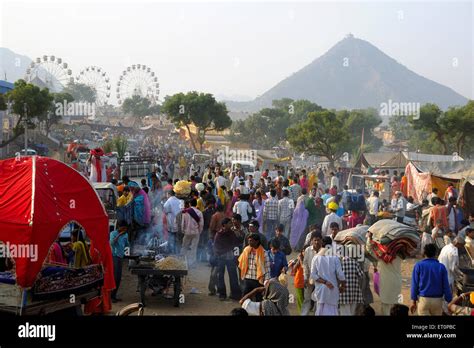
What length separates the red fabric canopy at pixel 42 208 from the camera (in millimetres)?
7039

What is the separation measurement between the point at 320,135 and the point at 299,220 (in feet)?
105

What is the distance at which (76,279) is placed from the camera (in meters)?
7.59

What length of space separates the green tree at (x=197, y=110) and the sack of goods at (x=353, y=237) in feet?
130

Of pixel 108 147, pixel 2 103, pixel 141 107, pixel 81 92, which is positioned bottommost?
pixel 108 147

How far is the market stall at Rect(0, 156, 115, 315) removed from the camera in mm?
7000

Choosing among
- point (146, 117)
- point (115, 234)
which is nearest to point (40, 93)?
point (115, 234)

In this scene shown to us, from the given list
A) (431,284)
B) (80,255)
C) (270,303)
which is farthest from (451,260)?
(80,255)

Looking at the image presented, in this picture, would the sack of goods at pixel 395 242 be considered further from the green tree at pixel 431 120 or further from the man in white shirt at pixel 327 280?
the green tree at pixel 431 120

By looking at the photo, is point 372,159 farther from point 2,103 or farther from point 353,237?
point 353,237

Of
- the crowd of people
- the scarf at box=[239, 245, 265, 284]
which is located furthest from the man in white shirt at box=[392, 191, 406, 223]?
the scarf at box=[239, 245, 265, 284]

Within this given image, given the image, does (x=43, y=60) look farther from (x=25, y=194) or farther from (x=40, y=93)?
(x=25, y=194)

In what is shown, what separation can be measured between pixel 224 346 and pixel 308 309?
2.77 meters

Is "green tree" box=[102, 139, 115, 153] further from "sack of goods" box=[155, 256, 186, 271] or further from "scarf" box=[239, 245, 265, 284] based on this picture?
"scarf" box=[239, 245, 265, 284]

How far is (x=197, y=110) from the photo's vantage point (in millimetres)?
48375
